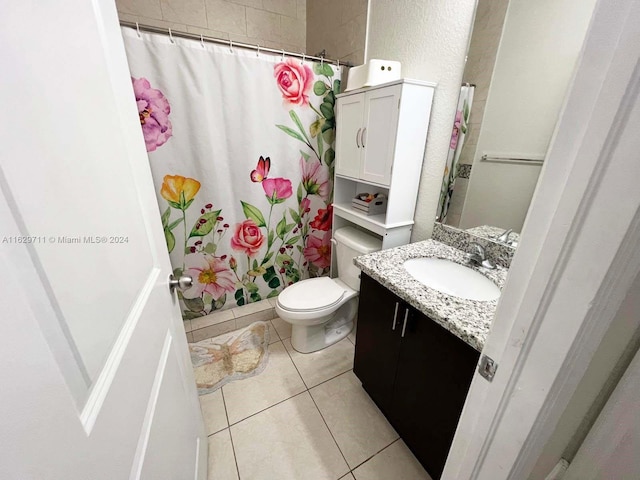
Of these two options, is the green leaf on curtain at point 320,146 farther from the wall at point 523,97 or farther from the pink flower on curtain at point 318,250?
the wall at point 523,97

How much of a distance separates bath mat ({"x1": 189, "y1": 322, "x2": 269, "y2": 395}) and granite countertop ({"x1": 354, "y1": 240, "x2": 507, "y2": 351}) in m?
1.00

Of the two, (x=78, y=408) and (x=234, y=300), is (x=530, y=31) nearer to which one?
(x=78, y=408)

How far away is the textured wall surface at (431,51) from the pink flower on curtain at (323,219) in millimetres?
785

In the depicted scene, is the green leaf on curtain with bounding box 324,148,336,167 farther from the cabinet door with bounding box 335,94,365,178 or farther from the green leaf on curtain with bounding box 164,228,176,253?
the green leaf on curtain with bounding box 164,228,176,253

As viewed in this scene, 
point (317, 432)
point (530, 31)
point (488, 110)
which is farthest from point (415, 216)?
point (317, 432)

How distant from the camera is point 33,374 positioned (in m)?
0.24

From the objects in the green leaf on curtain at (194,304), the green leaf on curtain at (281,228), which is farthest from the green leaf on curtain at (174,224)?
the green leaf on curtain at (281,228)

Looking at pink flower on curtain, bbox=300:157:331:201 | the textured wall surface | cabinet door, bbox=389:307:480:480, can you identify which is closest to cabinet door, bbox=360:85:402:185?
the textured wall surface

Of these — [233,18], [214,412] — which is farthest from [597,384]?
[233,18]

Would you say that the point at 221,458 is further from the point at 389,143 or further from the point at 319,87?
the point at 319,87

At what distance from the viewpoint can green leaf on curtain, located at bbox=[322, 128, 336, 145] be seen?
6.16ft

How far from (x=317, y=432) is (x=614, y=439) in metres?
1.05

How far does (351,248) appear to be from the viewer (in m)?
1.65

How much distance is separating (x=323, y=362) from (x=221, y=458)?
2.29 feet
